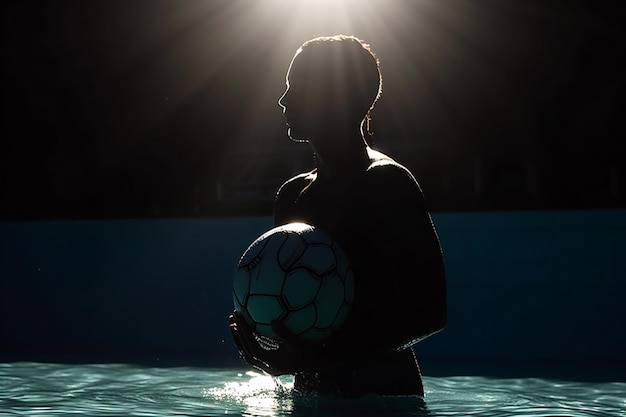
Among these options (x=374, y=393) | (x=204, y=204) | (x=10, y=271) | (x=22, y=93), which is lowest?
(x=374, y=393)

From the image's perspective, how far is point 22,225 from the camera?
1043cm

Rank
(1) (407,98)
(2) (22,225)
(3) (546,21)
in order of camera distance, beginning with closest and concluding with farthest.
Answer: (2) (22,225), (3) (546,21), (1) (407,98)

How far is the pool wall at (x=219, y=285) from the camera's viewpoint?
9.24m

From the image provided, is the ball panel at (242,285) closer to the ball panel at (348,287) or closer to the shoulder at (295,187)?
the ball panel at (348,287)

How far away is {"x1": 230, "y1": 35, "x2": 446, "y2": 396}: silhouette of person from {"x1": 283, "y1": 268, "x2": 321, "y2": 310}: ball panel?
110 millimetres

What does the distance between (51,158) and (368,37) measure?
5697 millimetres

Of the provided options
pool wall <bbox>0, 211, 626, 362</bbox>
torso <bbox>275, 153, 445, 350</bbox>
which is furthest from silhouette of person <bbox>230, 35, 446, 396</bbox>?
pool wall <bbox>0, 211, 626, 362</bbox>

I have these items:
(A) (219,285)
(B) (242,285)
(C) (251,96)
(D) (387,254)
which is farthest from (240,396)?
(C) (251,96)

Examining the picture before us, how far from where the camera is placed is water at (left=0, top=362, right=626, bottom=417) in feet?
14.7

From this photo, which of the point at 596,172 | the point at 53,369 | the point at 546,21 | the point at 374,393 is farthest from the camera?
the point at 596,172

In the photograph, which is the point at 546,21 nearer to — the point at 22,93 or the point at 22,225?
the point at 22,93

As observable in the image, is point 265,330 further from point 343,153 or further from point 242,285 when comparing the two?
point 343,153

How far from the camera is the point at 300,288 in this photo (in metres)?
3.84

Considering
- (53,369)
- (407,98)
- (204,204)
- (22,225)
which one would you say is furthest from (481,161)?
(53,369)
